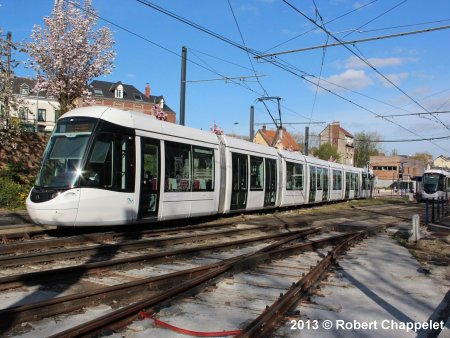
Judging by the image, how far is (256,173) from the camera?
20.1 meters

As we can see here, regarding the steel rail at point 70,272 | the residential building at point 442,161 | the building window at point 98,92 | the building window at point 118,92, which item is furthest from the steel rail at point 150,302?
the residential building at point 442,161

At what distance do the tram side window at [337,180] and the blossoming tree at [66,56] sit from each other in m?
17.9

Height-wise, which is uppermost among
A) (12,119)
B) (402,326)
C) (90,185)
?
(12,119)

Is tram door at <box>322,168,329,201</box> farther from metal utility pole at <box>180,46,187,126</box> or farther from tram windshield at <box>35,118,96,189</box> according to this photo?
tram windshield at <box>35,118,96,189</box>

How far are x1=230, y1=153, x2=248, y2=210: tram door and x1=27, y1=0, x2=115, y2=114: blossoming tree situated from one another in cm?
1138

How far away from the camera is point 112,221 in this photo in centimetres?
1175

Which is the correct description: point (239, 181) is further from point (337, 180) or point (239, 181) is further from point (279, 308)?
point (337, 180)

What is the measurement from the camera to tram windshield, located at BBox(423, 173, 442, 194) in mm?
48094

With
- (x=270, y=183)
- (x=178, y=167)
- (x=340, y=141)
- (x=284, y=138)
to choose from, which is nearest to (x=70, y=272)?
(x=178, y=167)

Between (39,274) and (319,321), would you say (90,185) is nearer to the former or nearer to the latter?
→ (39,274)

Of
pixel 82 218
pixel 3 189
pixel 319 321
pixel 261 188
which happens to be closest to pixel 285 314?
pixel 319 321

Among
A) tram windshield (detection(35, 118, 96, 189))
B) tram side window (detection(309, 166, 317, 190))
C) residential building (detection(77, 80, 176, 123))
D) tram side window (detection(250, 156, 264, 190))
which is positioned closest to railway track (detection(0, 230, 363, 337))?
tram windshield (detection(35, 118, 96, 189))

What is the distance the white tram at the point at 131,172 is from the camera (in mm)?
11164

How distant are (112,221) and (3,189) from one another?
9.96m
